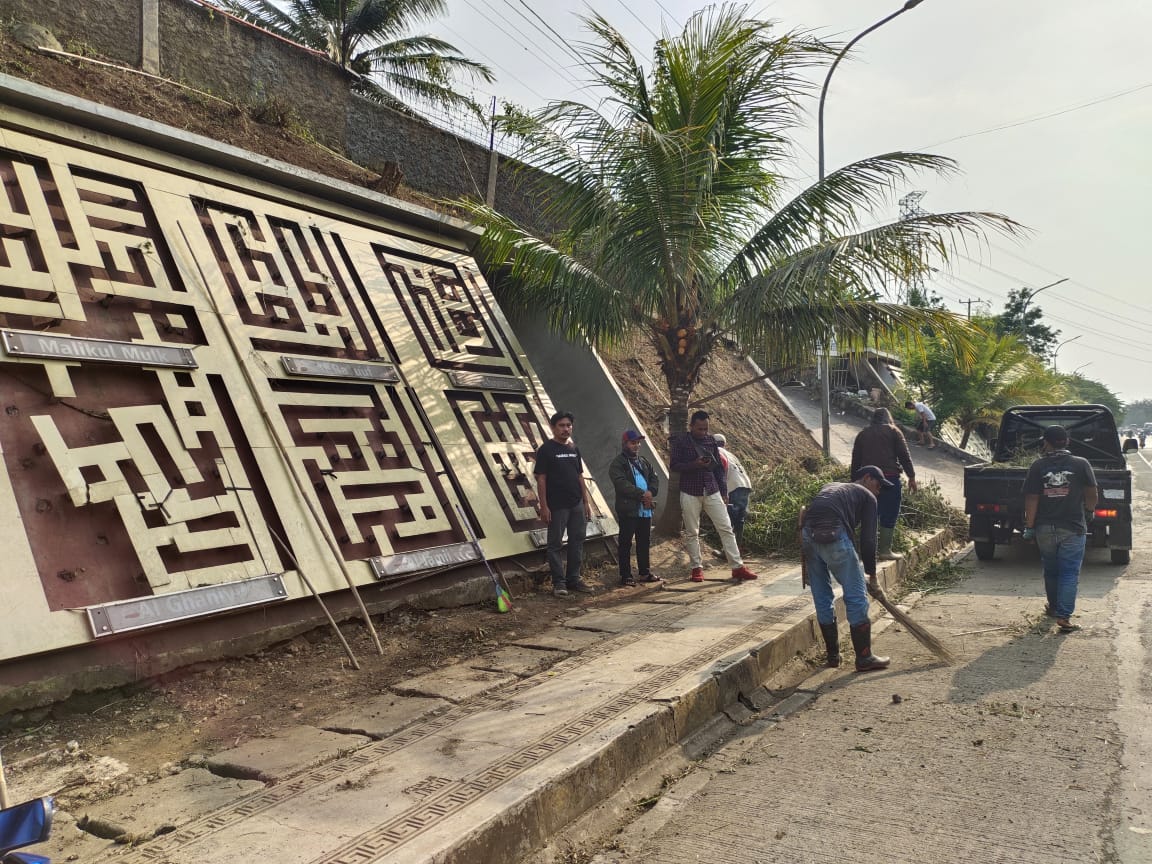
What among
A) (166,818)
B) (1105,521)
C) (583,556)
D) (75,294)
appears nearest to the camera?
(166,818)

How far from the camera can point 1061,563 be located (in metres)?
6.55

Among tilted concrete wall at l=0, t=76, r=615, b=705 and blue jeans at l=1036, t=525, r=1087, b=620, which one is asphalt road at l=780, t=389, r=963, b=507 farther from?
tilted concrete wall at l=0, t=76, r=615, b=705

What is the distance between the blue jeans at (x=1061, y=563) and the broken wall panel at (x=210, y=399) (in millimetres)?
4361

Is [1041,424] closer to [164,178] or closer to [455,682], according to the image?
[455,682]

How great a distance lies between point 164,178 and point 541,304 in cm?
442

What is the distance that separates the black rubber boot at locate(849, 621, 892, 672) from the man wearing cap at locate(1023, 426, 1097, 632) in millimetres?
1812

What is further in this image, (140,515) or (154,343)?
(154,343)

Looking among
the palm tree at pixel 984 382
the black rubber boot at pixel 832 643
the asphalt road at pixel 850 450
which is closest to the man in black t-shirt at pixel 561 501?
the black rubber boot at pixel 832 643

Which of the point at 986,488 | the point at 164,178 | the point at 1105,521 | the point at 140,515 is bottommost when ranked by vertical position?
the point at 1105,521

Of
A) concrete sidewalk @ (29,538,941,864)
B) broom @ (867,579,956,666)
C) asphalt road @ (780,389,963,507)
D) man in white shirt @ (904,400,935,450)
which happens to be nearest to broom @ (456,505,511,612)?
concrete sidewalk @ (29,538,941,864)

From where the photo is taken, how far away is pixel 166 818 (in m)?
3.37

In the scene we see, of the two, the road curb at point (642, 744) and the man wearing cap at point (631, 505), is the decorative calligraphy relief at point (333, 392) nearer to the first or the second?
the man wearing cap at point (631, 505)

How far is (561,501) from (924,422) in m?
15.7

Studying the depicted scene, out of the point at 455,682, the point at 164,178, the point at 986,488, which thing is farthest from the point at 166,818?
the point at 986,488
